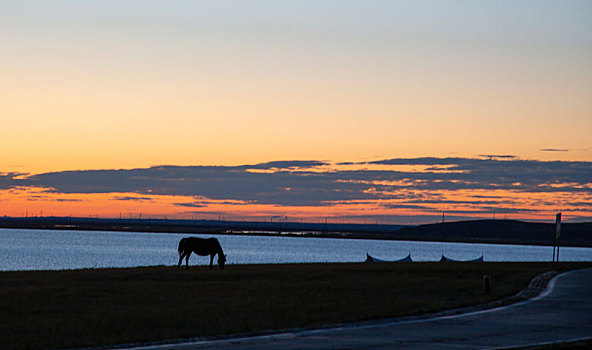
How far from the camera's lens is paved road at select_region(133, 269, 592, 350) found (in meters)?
18.8

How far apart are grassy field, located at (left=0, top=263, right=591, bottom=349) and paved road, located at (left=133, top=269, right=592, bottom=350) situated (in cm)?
167

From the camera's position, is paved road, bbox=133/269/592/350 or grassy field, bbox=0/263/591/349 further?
grassy field, bbox=0/263/591/349

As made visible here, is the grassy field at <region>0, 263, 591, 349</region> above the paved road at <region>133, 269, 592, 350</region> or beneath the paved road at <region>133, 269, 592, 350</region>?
beneath

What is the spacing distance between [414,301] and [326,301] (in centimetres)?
300

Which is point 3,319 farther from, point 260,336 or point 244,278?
point 244,278

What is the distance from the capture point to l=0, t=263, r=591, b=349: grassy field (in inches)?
861

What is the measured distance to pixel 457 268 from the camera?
151 feet

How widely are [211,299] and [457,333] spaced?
11.8 metres

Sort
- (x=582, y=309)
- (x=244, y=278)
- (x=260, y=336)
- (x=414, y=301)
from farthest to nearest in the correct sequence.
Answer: (x=244, y=278)
(x=414, y=301)
(x=582, y=309)
(x=260, y=336)

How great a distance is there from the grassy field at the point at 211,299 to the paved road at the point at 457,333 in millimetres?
1674

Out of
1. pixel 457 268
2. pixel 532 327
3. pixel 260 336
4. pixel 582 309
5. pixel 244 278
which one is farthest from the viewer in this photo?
pixel 457 268

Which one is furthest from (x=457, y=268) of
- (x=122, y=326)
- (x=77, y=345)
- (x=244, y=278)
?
(x=77, y=345)

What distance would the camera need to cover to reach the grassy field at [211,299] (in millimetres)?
21859

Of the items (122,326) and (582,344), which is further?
(122,326)
